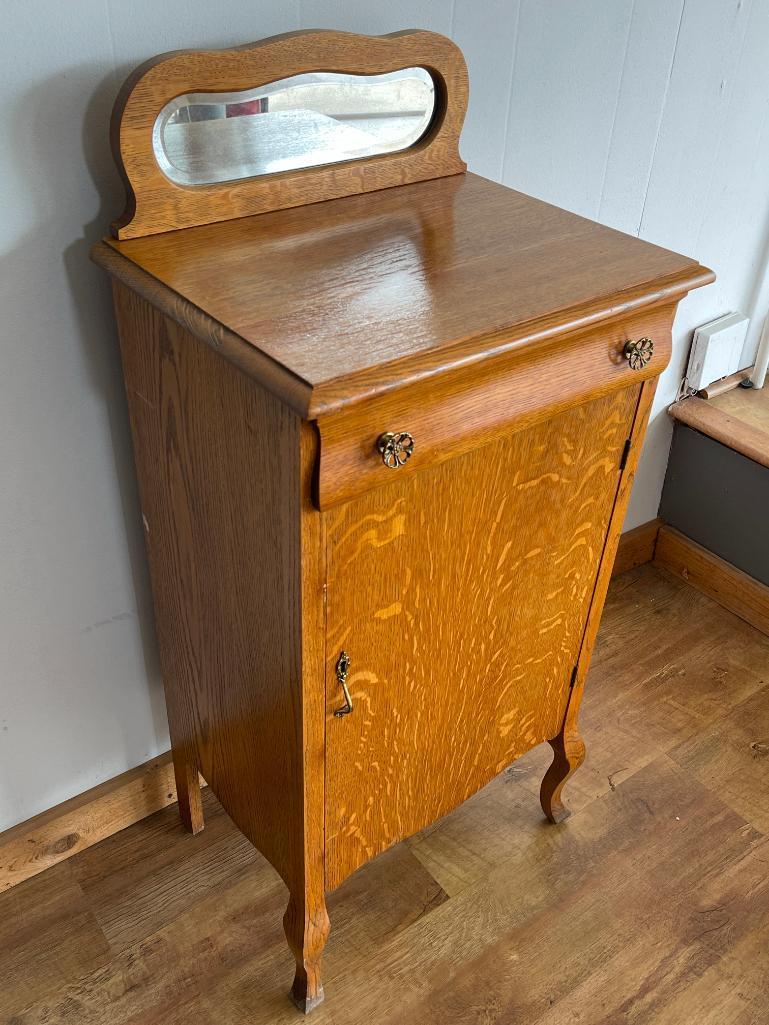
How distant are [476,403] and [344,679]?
0.31 metres

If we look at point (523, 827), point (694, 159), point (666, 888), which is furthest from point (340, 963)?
point (694, 159)

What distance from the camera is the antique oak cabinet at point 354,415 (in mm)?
832

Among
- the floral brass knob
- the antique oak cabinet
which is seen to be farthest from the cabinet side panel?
the floral brass knob

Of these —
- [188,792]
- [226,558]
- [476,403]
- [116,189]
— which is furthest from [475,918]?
[116,189]

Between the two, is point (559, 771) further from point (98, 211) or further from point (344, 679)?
point (98, 211)

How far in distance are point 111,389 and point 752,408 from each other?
1283 millimetres

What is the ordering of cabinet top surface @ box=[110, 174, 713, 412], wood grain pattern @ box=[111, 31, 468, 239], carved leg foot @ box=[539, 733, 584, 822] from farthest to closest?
1. carved leg foot @ box=[539, 733, 584, 822]
2. wood grain pattern @ box=[111, 31, 468, 239]
3. cabinet top surface @ box=[110, 174, 713, 412]

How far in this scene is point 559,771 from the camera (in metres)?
1.45

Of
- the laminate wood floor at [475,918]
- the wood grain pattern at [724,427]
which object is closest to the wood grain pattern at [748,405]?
the wood grain pattern at [724,427]

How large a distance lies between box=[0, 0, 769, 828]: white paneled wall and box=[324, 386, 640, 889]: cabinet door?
0.41m

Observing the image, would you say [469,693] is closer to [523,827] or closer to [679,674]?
[523,827]

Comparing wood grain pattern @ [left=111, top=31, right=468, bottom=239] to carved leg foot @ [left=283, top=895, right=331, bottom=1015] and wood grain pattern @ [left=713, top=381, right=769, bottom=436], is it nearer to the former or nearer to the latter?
carved leg foot @ [left=283, top=895, right=331, bottom=1015]

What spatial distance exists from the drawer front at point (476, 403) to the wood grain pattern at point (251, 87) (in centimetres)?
33

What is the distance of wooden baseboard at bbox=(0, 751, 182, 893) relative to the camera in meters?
1.37
